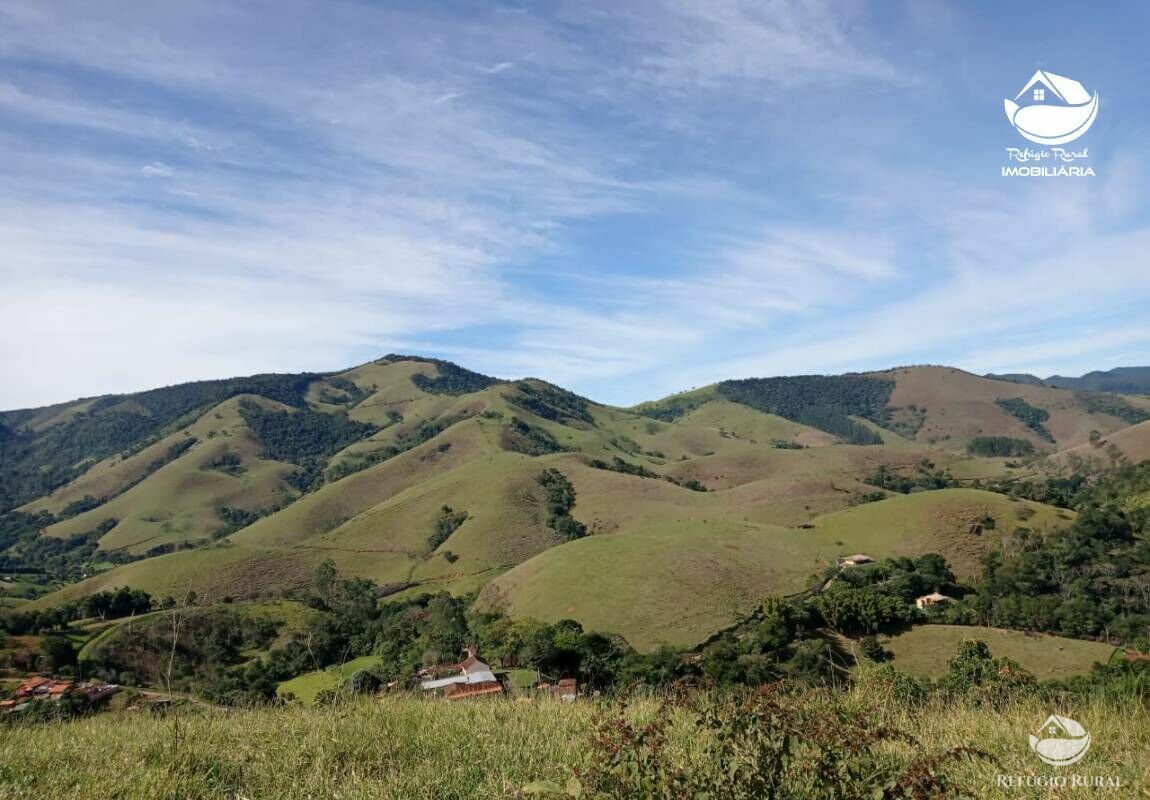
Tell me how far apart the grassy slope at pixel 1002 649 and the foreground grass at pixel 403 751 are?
5242 centimetres

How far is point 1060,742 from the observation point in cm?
540

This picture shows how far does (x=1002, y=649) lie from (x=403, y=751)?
6492 cm

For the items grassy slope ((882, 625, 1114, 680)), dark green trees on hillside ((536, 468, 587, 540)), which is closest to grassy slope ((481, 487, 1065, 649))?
grassy slope ((882, 625, 1114, 680))

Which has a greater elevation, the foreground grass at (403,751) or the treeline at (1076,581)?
the foreground grass at (403,751)

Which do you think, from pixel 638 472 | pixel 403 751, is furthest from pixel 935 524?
pixel 403 751

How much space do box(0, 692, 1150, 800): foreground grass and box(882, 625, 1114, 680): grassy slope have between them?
2064 inches

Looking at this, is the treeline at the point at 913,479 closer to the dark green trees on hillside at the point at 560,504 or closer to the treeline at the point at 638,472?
the treeline at the point at 638,472

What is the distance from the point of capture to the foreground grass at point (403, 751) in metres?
4.89


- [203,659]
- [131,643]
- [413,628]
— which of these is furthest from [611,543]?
[131,643]

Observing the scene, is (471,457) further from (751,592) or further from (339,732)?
(339,732)

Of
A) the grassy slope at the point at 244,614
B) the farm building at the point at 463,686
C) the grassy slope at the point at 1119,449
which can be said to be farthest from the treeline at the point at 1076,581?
the grassy slope at the point at 244,614

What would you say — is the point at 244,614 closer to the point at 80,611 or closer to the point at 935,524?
the point at 80,611

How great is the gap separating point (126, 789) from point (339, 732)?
179cm

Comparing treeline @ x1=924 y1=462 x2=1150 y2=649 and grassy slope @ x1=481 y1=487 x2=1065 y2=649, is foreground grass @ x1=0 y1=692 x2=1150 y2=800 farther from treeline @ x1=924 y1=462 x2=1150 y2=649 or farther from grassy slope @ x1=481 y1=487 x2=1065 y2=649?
treeline @ x1=924 y1=462 x2=1150 y2=649
